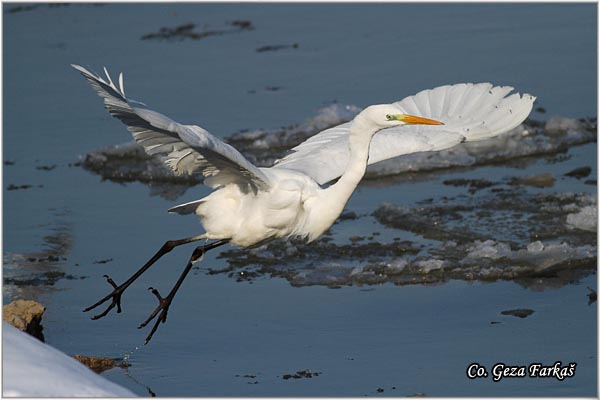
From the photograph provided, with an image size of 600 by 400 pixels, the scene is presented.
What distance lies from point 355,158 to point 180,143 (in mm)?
909

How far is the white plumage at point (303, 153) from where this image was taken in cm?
470

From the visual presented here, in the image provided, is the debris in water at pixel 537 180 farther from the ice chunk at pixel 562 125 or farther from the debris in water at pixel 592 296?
the debris in water at pixel 592 296

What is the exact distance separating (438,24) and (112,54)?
3.48 m

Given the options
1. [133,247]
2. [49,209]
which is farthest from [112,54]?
[133,247]

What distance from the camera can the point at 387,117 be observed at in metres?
5.12

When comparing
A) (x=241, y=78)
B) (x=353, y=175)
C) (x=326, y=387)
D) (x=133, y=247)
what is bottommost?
(x=326, y=387)

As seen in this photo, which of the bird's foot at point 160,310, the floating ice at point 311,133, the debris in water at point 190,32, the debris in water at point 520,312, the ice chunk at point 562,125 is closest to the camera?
the bird's foot at point 160,310

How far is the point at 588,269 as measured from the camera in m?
6.41

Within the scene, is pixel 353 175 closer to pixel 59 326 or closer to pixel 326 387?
pixel 326 387

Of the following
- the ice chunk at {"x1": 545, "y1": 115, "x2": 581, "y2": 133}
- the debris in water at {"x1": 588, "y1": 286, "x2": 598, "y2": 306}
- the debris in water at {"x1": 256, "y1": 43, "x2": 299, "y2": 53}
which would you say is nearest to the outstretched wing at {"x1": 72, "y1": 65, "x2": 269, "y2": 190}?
the debris in water at {"x1": 588, "y1": 286, "x2": 598, "y2": 306}

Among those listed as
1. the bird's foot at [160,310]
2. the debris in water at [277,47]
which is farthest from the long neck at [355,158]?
the debris in water at [277,47]

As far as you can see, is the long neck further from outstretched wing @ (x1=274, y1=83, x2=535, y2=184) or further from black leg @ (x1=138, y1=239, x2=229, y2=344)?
black leg @ (x1=138, y1=239, x2=229, y2=344)

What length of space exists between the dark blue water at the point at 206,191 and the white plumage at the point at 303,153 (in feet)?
2.01

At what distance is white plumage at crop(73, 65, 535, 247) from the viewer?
4.70 metres
